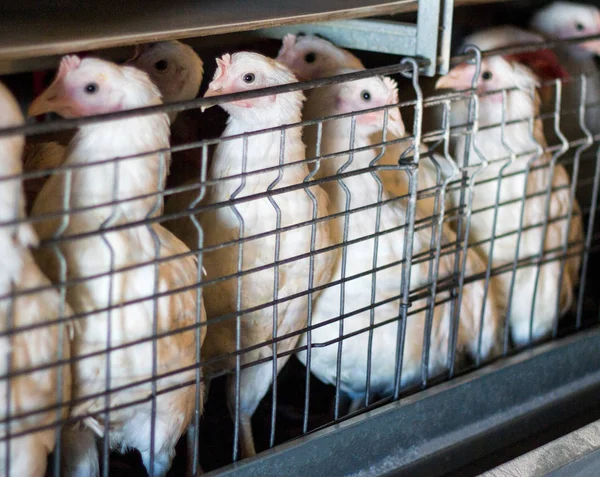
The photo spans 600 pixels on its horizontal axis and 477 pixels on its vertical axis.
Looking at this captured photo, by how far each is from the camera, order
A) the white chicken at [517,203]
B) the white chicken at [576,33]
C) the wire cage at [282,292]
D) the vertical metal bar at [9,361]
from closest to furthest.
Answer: the vertical metal bar at [9,361]
the wire cage at [282,292]
the white chicken at [517,203]
the white chicken at [576,33]

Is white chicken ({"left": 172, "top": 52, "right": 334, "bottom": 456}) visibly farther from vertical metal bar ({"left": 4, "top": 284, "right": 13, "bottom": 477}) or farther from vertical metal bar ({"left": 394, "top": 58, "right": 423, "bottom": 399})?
vertical metal bar ({"left": 4, "top": 284, "right": 13, "bottom": 477})

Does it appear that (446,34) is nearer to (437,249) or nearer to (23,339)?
(437,249)

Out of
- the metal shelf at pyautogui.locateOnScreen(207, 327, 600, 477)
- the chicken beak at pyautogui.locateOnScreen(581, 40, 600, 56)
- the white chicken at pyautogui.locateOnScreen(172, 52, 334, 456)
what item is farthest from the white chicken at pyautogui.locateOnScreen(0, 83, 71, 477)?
the chicken beak at pyautogui.locateOnScreen(581, 40, 600, 56)

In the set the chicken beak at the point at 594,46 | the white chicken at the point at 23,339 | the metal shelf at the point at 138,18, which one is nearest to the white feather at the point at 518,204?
the chicken beak at the point at 594,46

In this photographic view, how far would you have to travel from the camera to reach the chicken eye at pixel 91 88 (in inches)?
45.2

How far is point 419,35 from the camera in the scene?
1340 mm

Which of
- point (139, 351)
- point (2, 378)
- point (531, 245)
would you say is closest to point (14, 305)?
point (2, 378)

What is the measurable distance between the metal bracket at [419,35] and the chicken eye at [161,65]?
342 mm

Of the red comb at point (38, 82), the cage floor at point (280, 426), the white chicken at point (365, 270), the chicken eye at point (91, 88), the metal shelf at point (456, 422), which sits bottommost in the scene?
the cage floor at point (280, 426)

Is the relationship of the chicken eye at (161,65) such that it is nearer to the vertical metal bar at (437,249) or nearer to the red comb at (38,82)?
the red comb at (38,82)

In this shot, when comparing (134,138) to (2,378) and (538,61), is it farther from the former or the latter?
(538,61)

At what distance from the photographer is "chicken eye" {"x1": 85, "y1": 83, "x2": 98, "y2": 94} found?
115 centimetres

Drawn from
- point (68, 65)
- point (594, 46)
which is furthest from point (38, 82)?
point (594, 46)

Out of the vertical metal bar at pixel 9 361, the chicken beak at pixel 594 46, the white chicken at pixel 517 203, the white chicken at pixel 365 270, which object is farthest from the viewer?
the chicken beak at pixel 594 46
